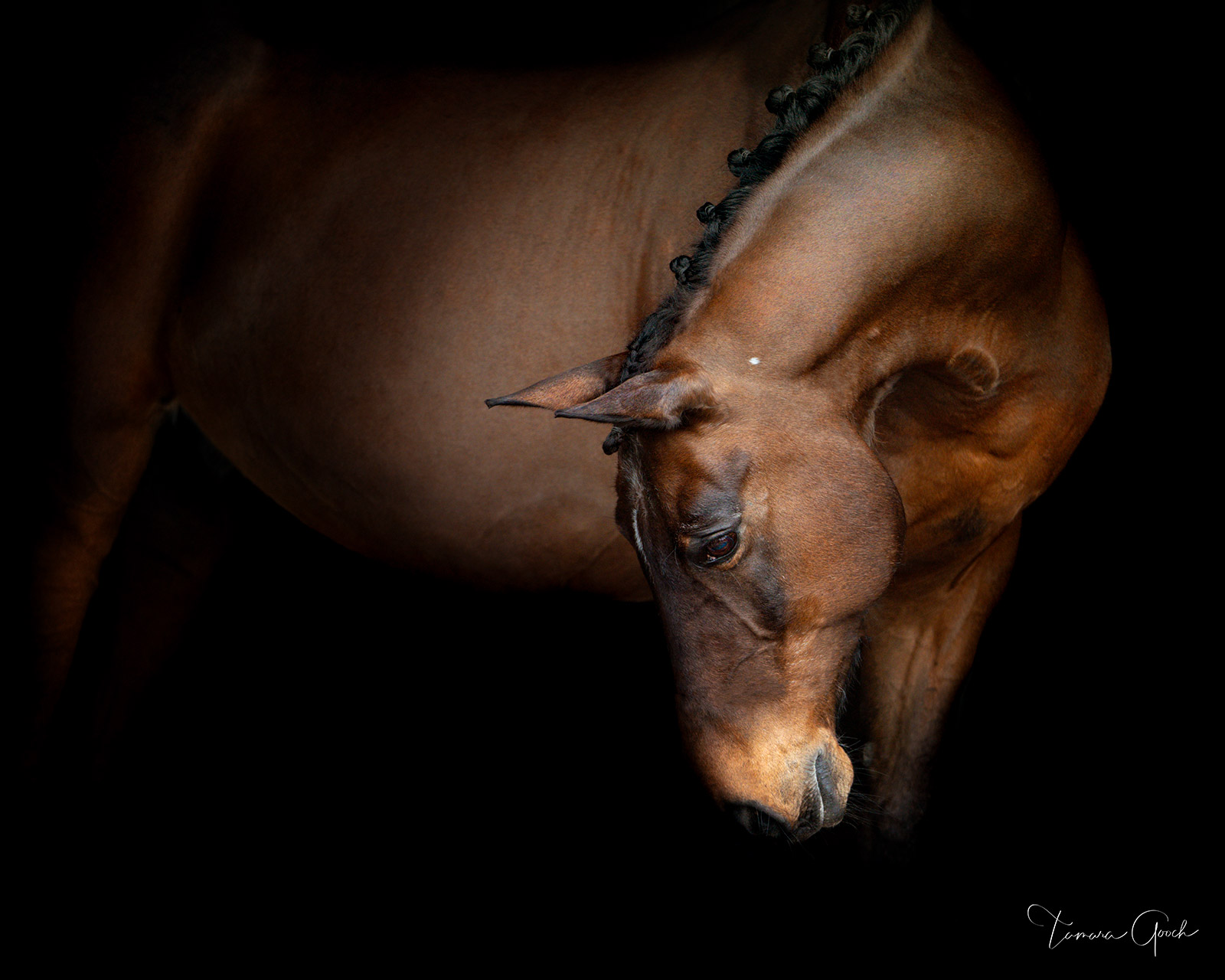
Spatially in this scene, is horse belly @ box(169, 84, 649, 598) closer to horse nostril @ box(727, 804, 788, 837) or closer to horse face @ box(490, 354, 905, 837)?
horse face @ box(490, 354, 905, 837)

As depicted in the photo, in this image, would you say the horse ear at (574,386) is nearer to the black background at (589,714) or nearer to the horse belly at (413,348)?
the horse belly at (413,348)

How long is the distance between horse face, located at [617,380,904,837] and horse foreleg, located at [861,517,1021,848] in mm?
533

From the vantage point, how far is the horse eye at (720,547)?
112 centimetres

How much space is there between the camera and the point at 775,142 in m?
1.21

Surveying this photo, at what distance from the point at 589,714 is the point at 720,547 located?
6.13 ft

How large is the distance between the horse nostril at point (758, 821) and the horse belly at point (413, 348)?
60 cm

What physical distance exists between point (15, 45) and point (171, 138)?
1.61 feet

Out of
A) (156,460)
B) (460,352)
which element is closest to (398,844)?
(156,460)

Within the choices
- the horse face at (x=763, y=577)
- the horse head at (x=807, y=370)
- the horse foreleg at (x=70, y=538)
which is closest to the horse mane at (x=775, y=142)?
the horse head at (x=807, y=370)

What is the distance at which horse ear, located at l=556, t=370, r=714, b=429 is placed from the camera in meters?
1.01

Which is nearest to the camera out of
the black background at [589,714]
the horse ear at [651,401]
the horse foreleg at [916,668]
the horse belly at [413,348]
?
the horse ear at [651,401]

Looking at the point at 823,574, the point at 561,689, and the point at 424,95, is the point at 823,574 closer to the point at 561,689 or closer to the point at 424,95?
the point at 424,95

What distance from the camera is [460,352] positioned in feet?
5.52
